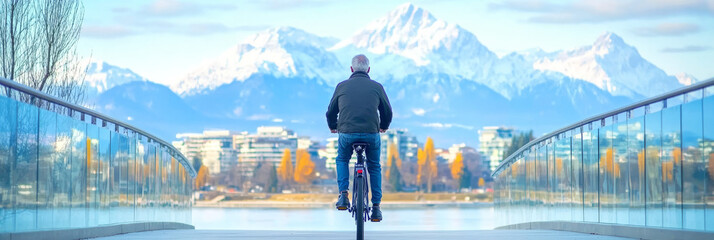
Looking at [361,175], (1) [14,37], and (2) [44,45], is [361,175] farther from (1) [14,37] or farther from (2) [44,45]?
(2) [44,45]

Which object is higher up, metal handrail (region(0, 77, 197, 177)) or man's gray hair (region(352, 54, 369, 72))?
man's gray hair (region(352, 54, 369, 72))

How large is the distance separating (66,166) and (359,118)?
3.47m

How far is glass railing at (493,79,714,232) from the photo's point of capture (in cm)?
1020

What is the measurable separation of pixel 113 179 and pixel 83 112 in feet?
7.64

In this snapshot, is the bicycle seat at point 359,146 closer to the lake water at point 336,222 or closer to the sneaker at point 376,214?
the sneaker at point 376,214

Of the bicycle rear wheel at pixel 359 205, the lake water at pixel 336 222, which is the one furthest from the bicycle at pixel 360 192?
the lake water at pixel 336 222

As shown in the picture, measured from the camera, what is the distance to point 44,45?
98.4 feet

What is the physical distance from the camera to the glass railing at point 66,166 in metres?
10.1

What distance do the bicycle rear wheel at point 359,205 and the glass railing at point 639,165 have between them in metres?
2.96

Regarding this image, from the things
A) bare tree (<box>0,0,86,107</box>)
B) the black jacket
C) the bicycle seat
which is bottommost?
the bicycle seat

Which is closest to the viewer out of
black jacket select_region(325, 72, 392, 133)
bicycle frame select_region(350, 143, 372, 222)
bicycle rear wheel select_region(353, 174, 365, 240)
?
bicycle rear wheel select_region(353, 174, 365, 240)

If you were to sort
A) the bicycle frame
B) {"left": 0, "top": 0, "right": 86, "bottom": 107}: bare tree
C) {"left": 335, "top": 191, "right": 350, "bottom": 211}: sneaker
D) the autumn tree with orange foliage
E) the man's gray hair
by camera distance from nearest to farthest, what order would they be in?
the autumn tree with orange foliage → the bicycle frame → {"left": 335, "top": 191, "right": 350, "bottom": 211}: sneaker → the man's gray hair → {"left": 0, "top": 0, "right": 86, "bottom": 107}: bare tree

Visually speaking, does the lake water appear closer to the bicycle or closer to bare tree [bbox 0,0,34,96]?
bare tree [bbox 0,0,34,96]

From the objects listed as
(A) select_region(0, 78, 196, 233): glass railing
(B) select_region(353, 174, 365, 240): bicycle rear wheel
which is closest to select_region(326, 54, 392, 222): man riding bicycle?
(B) select_region(353, 174, 365, 240): bicycle rear wheel
